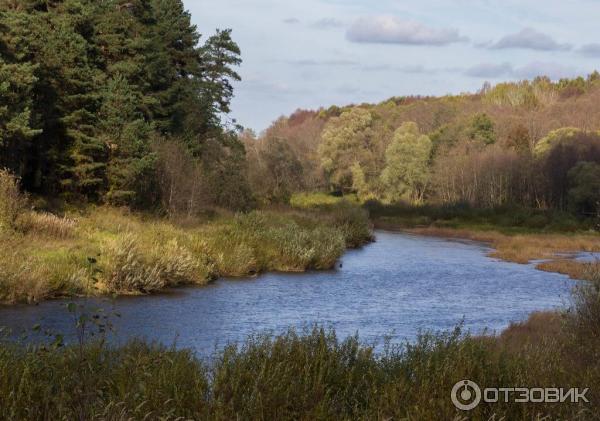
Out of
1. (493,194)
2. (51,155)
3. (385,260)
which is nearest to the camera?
(51,155)

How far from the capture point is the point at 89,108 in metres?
34.4

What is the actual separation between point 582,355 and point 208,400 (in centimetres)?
631

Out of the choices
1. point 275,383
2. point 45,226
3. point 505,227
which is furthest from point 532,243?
point 275,383

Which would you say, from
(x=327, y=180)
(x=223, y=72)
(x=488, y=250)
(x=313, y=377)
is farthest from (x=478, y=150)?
(x=313, y=377)

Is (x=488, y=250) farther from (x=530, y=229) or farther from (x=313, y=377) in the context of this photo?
(x=313, y=377)

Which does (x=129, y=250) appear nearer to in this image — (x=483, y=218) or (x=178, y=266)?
(x=178, y=266)

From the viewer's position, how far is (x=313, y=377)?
841 cm

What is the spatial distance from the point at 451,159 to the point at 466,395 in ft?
259

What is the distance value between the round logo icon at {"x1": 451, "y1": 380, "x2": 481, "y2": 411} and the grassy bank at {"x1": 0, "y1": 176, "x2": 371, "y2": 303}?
9.29 metres

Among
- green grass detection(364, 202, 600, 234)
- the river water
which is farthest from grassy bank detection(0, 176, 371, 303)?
green grass detection(364, 202, 600, 234)

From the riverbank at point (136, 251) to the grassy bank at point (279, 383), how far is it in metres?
6.35

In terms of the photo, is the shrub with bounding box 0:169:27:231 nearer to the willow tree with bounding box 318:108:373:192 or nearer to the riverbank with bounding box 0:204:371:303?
the riverbank with bounding box 0:204:371:303

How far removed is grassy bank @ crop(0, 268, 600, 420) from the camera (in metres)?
7.02

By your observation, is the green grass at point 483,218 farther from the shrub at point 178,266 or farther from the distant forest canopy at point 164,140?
the shrub at point 178,266
